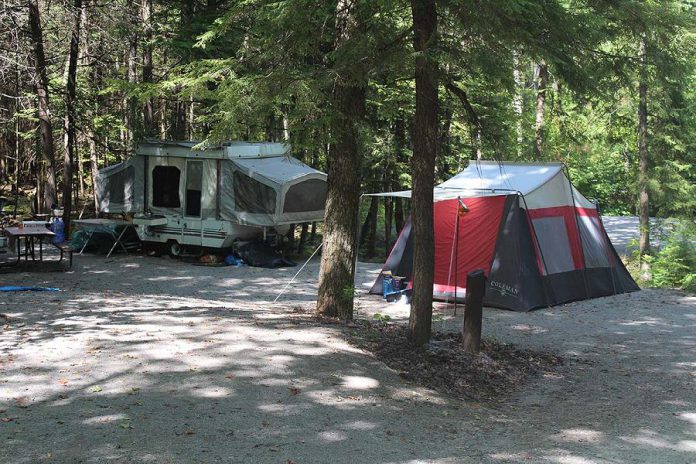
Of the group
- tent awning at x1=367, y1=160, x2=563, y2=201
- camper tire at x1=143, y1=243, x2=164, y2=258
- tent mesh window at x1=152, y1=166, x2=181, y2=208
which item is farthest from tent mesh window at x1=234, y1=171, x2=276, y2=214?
tent awning at x1=367, y1=160, x2=563, y2=201

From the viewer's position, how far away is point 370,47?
Answer: 7.58 m

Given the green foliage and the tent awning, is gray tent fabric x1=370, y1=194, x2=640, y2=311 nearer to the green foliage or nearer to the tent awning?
the tent awning

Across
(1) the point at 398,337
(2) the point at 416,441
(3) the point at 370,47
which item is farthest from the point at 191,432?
(3) the point at 370,47

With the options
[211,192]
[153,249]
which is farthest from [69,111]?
[211,192]

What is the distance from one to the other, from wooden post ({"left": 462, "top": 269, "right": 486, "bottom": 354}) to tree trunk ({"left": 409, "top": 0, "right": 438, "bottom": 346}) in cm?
70

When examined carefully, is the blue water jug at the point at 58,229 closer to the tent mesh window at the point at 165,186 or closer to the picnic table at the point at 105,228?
the picnic table at the point at 105,228

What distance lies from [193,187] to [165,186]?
2.79 ft

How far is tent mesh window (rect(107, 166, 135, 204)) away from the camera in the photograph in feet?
57.8

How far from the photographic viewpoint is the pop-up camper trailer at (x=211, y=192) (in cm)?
1638

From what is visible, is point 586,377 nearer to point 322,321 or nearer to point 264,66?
point 322,321

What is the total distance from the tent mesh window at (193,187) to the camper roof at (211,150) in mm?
272

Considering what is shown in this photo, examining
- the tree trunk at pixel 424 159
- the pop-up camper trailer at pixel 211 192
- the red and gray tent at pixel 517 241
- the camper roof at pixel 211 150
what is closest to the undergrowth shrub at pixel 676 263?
the red and gray tent at pixel 517 241

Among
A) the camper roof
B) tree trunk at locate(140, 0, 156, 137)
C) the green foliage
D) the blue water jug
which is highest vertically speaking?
tree trunk at locate(140, 0, 156, 137)

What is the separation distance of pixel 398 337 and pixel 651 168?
16.8 meters
